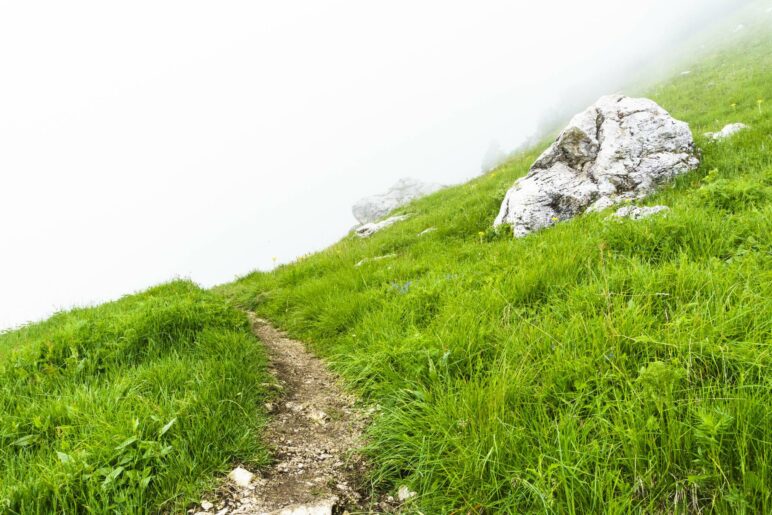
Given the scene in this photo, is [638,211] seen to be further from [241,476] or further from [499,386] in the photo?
[241,476]

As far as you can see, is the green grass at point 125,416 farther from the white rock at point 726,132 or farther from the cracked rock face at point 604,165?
the white rock at point 726,132

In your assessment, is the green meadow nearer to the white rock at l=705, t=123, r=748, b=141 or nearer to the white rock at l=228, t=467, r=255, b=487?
the white rock at l=228, t=467, r=255, b=487

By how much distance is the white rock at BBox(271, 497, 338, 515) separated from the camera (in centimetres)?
262

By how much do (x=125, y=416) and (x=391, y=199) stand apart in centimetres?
6046

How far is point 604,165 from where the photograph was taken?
9.03 metres

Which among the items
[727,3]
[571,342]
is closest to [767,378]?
[571,342]

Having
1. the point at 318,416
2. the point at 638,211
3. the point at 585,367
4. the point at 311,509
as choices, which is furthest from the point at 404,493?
the point at 638,211

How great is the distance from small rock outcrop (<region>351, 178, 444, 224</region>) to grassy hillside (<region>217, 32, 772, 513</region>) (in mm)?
51688

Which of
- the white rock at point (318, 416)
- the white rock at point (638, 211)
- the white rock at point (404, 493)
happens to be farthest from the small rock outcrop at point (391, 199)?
the white rock at point (404, 493)

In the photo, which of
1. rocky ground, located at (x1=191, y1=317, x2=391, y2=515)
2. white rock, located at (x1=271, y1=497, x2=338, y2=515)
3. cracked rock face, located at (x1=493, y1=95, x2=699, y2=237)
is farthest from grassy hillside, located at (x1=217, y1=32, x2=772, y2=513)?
cracked rock face, located at (x1=493, y1=95, x2=699, y2=237)

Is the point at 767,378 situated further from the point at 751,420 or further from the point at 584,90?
the point at 584,90

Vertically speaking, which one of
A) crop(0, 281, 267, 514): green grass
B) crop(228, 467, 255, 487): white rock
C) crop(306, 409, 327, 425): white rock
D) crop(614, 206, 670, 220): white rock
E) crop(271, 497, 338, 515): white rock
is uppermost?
crop(0, 281, 267, 514): green grass

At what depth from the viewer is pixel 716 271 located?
383 centimetres

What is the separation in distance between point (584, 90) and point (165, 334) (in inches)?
3047
